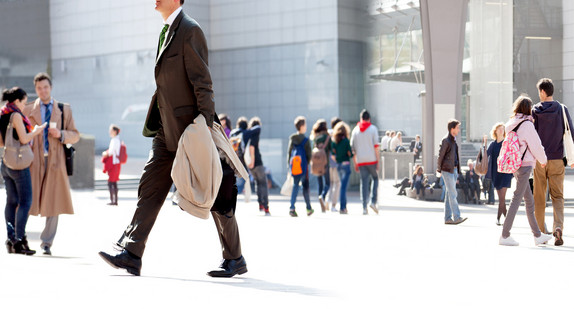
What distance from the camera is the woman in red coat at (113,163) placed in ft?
63.0

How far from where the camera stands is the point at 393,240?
1024cm

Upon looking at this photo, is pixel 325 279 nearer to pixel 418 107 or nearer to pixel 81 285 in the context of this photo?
pixel 81 285

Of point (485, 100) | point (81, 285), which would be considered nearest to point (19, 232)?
point (81, 285)

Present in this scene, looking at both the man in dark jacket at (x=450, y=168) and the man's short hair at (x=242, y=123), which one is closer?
the man in dark jacket at (x=450, y=168)

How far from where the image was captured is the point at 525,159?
9336 mm

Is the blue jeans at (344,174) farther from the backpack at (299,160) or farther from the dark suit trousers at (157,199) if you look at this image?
the dark suit trousers at (157,199)

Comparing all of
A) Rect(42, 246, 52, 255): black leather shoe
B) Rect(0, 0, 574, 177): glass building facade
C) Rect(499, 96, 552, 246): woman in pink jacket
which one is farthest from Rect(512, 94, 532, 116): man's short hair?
Rect(0, 0, 574, 177): glass building facade

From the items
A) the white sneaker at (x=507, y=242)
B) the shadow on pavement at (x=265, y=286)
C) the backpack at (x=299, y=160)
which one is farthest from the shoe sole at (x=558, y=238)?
the backpack at (x=299, y=160)

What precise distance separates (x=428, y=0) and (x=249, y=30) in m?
12.7

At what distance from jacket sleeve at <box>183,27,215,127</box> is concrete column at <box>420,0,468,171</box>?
11954 millimetres

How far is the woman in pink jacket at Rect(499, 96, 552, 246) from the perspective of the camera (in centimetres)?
934

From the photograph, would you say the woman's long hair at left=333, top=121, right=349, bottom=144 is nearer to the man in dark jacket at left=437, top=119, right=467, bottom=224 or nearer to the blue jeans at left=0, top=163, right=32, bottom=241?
the man in dark jacket at left=437, top=119, right=467, bottom=224

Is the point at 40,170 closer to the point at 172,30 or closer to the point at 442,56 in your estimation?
the point at 172,30

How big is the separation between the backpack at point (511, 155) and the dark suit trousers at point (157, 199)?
12.6 ft
